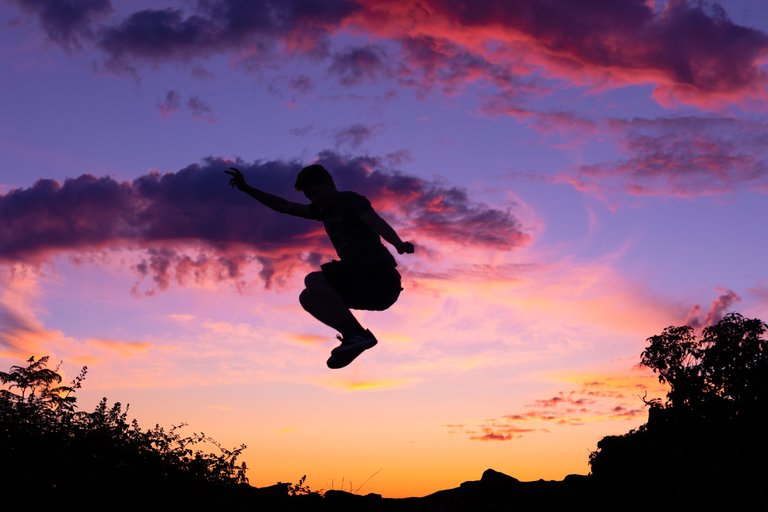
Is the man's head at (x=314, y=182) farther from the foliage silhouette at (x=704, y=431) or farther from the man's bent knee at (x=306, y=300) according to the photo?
the foliage silhouette at (x=704, y=431)

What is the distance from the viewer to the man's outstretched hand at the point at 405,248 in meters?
8.98

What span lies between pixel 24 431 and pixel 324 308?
6313 mm

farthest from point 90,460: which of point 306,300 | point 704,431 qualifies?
point 704,431

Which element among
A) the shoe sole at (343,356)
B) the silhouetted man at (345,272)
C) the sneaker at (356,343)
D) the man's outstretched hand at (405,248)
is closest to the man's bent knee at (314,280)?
the silhouetted man at (345,272)

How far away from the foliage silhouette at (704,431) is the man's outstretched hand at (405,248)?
7588 mm

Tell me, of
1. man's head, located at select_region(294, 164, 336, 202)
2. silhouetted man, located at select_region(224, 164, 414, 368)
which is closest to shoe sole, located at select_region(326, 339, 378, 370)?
silhouetted man, located at select_region(224, 164, 414, 368)

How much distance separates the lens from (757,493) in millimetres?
16453

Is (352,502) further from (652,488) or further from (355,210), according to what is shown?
(652,488)

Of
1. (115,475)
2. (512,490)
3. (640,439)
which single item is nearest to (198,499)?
(115,475)

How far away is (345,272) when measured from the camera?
9.66 metres

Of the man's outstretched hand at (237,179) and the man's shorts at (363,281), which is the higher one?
the man's outstretched hand at (237,179)

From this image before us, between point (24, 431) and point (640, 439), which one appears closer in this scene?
point (24, 431)

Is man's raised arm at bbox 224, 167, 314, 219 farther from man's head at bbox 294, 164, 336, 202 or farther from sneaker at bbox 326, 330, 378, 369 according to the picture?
sneaker at bbox 326, 330, 378, 369

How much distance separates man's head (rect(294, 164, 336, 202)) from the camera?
380 inches
